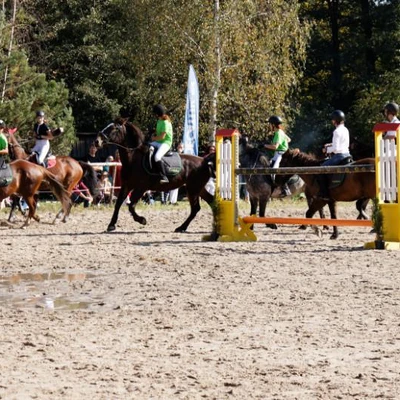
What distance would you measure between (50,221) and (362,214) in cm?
669

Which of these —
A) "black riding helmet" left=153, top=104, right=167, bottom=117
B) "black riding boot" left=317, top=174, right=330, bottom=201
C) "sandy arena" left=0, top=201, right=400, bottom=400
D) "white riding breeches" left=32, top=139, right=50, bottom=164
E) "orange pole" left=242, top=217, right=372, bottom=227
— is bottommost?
"sandy arena" left=0, top=201, right=400, bottom=400

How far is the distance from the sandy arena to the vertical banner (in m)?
15.2

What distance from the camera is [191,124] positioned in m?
32.6

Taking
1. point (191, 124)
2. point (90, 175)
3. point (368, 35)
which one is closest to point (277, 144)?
point (90, 175)

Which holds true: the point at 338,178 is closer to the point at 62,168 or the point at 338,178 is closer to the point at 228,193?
the point at 228,193

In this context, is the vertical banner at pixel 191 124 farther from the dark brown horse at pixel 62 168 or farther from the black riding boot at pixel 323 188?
the black riding boot at pixel 323 188

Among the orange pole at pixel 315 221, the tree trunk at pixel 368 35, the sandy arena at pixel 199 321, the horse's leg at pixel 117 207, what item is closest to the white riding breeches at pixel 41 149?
the horse's leg at pixel 117 207

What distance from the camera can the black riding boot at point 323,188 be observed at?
19.2 m

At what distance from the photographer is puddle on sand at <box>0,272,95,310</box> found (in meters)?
10.7

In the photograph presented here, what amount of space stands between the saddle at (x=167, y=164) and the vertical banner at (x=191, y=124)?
34.7 feet

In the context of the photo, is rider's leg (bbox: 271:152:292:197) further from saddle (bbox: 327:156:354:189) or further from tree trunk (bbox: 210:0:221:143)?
tree trunk (bbox: 210:0:221:143)

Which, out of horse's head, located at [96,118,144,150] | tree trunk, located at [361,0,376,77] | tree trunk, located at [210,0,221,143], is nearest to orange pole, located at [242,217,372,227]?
horse's head, located at [96,118,144,150]

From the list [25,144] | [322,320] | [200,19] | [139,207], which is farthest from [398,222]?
[200,19]

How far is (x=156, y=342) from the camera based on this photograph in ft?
27.8
